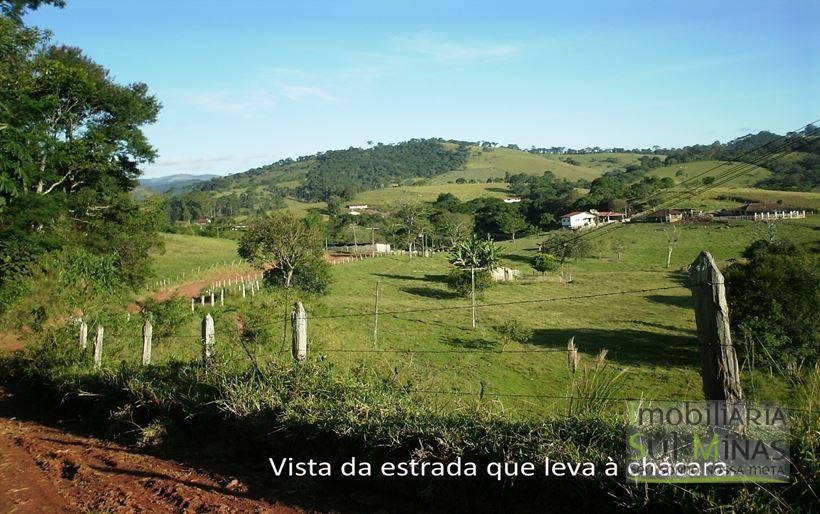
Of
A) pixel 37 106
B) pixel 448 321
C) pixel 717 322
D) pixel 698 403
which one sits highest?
pixel 37 106

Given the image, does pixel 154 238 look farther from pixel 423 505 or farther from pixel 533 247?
pixel 533 247

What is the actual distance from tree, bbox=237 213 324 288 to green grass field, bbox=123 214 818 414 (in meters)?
2.95

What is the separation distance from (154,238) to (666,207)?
208ft

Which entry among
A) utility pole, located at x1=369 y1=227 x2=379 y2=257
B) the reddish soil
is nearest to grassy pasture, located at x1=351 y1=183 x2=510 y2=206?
utility pole, located at x1=369 y1=227 x2=379 y2=257

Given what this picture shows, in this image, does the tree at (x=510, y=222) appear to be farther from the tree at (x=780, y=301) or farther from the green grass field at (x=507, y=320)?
the tree at (x=780, y=301)

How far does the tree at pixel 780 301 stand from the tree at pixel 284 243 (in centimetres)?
2483

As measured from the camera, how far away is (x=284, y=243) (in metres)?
37.9

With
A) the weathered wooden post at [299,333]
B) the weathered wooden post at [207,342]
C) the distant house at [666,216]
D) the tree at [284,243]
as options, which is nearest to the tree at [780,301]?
the weathered wooden post at [299,333]

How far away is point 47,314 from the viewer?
15016 mm

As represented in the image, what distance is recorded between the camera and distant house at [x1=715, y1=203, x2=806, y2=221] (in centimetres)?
6719

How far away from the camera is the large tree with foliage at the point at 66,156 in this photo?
16281 millimetres

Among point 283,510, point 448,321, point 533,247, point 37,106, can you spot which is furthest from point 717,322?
point 533,247

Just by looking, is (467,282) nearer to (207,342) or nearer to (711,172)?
(207,342)

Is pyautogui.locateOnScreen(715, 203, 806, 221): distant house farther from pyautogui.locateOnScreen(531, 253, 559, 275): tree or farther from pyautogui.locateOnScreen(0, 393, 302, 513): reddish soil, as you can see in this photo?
pyautogui.locateOnScreen(0, 393, 302, 513): reddish soil
